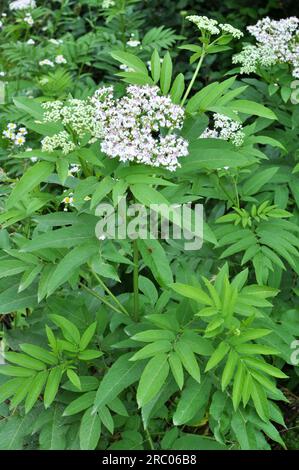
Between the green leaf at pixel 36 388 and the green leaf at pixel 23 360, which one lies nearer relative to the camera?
the green leaf at pixel 36 388

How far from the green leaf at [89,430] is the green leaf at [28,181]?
33.6 inches

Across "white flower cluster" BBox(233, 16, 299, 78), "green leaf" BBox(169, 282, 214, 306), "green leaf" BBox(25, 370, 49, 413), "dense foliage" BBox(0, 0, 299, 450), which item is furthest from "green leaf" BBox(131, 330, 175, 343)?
"white flower cluster" BBox(233, 16, 299, 78)

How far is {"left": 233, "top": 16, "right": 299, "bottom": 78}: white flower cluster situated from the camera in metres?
3.20

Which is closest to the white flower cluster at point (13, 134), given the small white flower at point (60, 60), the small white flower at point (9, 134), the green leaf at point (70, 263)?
the small white flower at point (9, 134)

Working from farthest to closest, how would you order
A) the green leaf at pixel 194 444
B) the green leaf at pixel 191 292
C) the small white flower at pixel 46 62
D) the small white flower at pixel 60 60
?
the small white flower at pixel 60 60 → the small white flower at pixel 46 62 → the green leaf at pixel 194 444 → the green leaf at pixel 191 292

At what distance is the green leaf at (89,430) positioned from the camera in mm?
2256

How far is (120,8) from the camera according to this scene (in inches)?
180

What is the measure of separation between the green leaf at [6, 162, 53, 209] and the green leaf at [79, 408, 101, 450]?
854mm

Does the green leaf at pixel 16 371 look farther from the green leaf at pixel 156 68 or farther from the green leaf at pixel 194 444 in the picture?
the green leaf at pixel 156 68

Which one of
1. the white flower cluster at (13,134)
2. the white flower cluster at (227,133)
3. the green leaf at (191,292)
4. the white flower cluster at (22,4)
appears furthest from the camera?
the white flower cluster at (22,4)

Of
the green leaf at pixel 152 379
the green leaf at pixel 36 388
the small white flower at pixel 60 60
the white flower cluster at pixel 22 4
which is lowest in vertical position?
the small white flower at pixel 60 60
